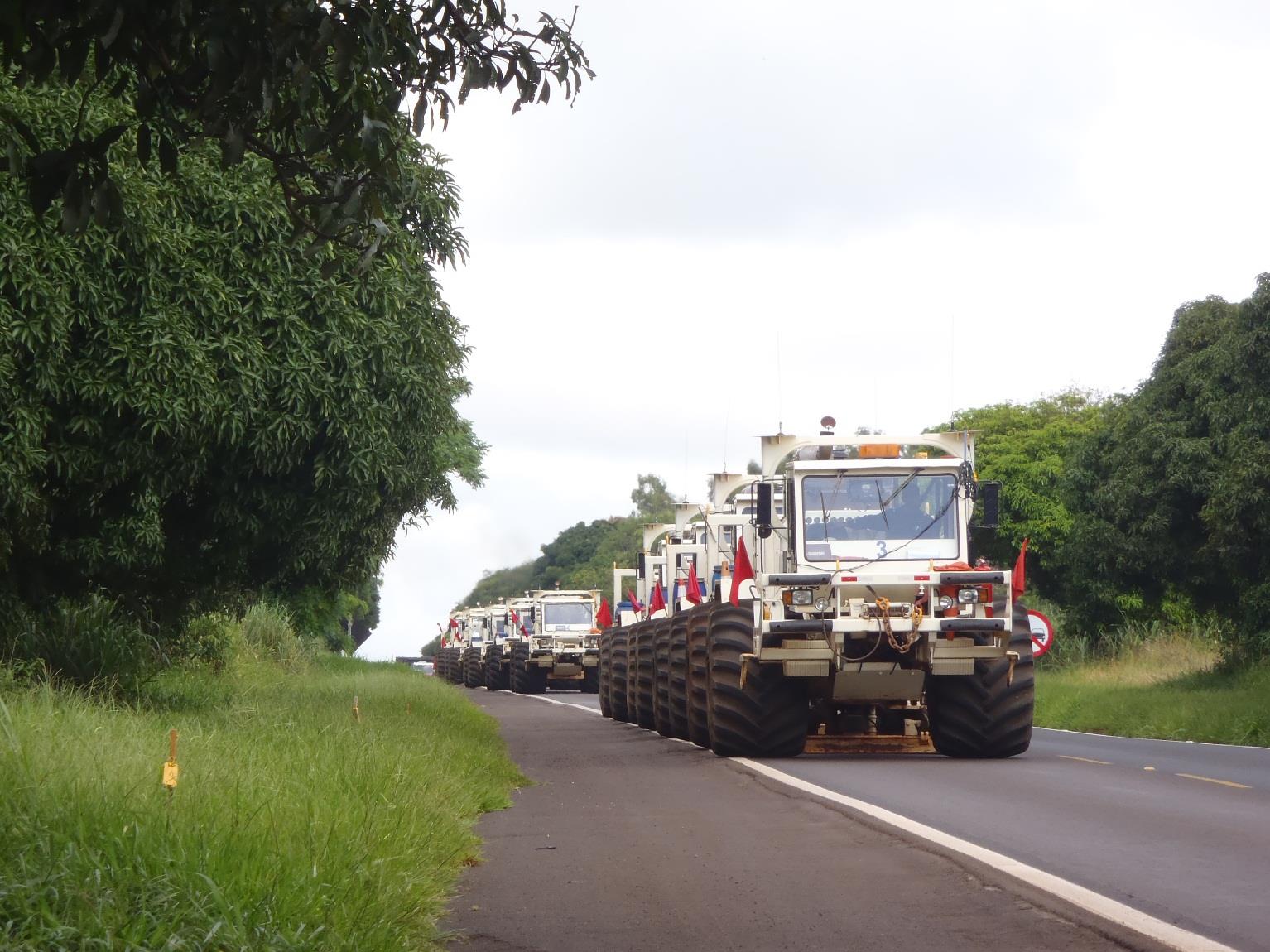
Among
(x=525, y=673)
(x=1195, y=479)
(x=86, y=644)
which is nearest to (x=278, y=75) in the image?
(x=86, y=644)

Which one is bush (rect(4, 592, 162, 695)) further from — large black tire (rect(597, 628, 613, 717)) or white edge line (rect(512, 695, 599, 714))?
white edge line (rect(512, 695, 599, 714))

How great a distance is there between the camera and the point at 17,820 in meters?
6.98

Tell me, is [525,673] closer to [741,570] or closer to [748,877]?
[741,570]

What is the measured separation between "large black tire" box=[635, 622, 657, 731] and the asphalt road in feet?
32.7

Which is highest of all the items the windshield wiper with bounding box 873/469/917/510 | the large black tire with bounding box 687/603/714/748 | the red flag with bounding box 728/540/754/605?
the windshield wiper with bounding box 873/469/917/510

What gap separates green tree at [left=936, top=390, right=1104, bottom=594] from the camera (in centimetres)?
5409

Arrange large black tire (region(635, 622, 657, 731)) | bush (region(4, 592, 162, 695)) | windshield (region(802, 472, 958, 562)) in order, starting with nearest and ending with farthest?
1. windshield (region(802, 472, 958, 562))
2. bush (region(4, 592, 162, 695))
3. large black tire (region(635, 622, 657, 731))

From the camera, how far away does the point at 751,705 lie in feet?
57.1

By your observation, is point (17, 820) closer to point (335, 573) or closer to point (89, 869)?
point (89, 869)

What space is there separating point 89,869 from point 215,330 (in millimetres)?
9826

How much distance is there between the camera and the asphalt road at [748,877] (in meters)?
7.00

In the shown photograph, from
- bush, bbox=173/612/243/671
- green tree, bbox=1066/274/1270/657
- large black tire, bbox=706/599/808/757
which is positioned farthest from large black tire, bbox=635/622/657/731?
green tree, bbox=1066/274/1270/657

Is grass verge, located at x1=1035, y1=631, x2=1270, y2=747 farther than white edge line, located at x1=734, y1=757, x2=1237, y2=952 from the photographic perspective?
Yes

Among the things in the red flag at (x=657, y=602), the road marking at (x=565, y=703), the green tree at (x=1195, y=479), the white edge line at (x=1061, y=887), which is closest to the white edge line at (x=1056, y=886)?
the white edge line at (x=1061, y=887)
